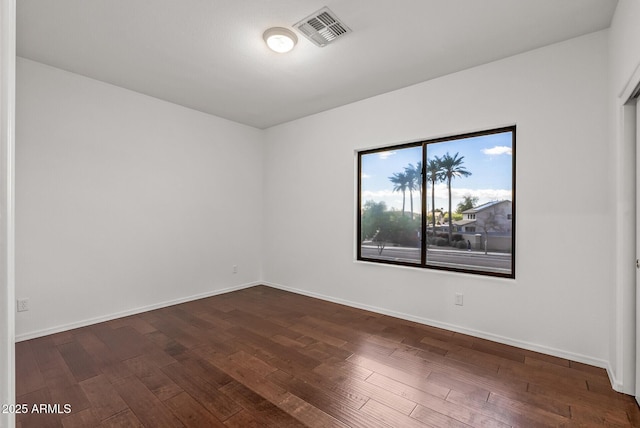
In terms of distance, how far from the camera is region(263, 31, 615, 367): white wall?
254 cm

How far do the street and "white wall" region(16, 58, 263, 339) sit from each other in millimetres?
2594

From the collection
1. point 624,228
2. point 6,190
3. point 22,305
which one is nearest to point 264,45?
point 6,190

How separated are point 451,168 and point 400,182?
65 cm

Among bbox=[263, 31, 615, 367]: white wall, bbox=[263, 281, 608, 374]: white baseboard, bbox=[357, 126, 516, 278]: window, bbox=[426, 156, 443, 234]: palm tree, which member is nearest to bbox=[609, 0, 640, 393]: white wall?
bbox=[263, 281, 608, 374]: white baseboard

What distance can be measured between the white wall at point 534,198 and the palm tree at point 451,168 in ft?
1.06

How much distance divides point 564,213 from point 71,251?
16.3 ft

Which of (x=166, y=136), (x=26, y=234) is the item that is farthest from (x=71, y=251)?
(x=166, y=136)

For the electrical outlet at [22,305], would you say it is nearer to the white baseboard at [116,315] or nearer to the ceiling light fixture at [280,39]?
the white baseboard at [116,315]

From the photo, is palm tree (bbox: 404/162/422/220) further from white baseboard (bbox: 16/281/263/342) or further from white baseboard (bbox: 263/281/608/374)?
white baseboard (bbox: 16/281/263/342)

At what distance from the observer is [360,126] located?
4090mm

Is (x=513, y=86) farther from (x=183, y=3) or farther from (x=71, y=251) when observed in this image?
(x=71, y=251)

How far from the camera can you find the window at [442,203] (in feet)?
10.4

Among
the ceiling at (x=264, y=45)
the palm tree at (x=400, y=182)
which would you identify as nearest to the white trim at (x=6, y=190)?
the ceiling at (x=264, y=45)

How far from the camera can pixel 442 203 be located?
3541 millimetres
